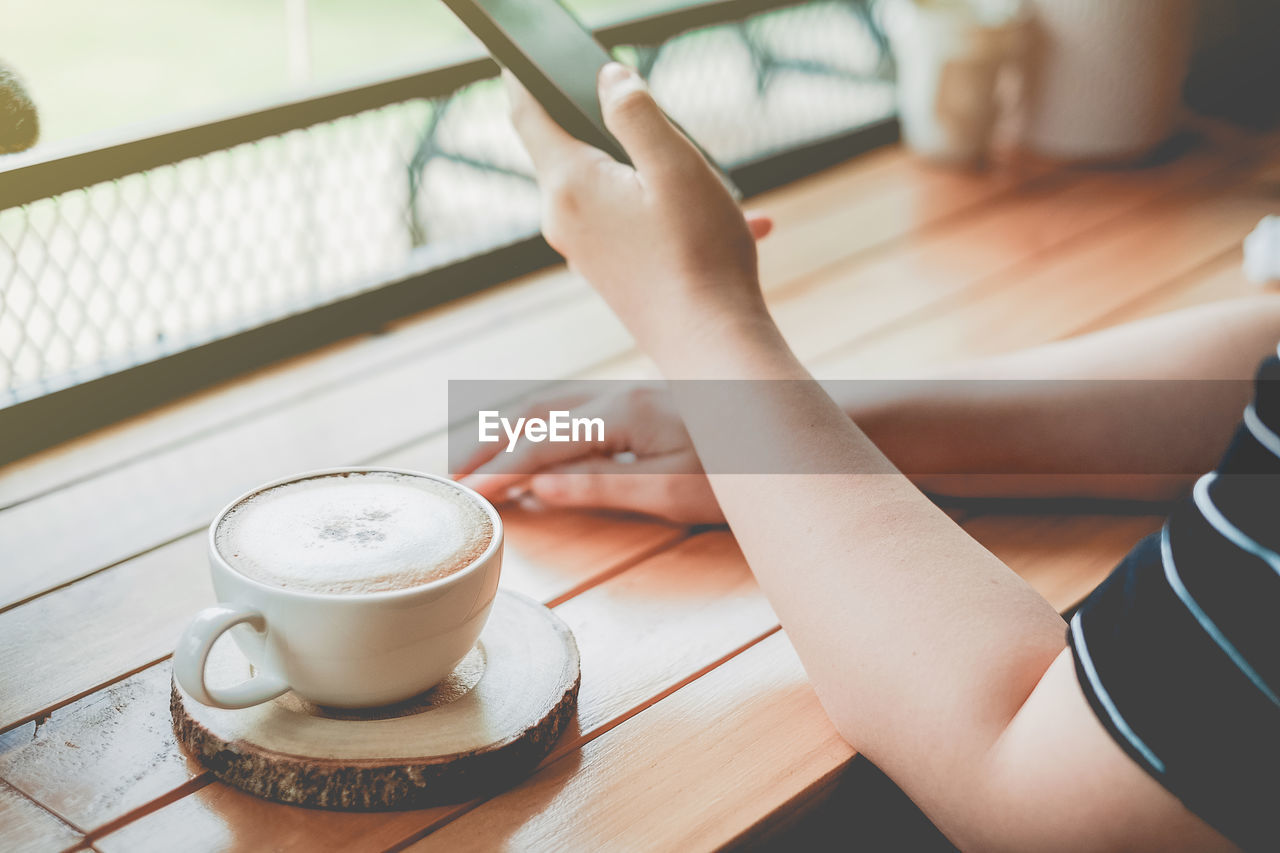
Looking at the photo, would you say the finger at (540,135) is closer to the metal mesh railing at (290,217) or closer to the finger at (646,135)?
the finger at (646,135)

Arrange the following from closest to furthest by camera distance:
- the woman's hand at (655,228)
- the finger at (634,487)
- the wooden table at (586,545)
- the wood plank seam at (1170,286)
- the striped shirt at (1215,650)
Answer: the striped shirt at (1215,650)
the wooden table at (586,545)
the woman's hand at (655,228)
the finger at (634,487)
the wood plank seam at (1170,286)

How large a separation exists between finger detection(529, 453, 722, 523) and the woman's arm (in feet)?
0.37

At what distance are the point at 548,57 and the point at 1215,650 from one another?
424mm

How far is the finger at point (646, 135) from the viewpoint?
22.7 inches

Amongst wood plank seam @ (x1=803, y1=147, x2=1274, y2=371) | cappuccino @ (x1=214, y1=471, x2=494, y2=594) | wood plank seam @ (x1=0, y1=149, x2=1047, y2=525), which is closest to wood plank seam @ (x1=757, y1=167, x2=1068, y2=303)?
wood plank seam @ (x1=0, y1=149, x2=1047, y2=525)

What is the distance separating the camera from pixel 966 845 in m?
0.47

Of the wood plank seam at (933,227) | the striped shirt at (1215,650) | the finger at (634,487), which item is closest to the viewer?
the striped shirt at (1215,650)

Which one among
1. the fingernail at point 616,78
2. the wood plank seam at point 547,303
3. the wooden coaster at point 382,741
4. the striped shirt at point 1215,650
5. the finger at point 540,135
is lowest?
the wood plank seam at point 547,303

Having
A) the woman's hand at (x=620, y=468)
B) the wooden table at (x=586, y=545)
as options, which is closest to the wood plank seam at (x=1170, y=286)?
the wooden table at (x=586, y=545)

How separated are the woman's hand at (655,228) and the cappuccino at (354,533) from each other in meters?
0.15

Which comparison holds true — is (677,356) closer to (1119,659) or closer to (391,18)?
(1119,659)

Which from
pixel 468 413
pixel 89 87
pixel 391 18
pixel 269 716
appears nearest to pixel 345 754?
pixel 269 716

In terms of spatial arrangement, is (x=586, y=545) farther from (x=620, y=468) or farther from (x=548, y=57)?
(x=548, y=57)

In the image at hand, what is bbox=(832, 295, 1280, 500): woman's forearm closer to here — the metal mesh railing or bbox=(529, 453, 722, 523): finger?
bbox=(529, 453, 722, 523): finger
